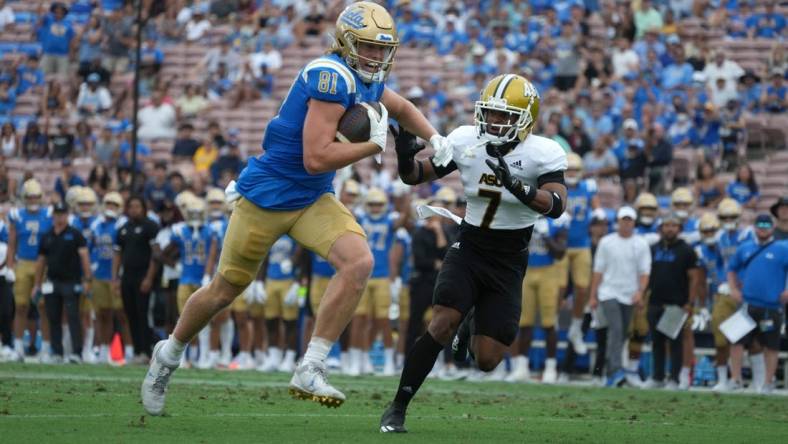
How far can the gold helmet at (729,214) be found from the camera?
1524 centimetres

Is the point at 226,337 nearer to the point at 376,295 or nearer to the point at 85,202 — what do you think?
the point at 376,295

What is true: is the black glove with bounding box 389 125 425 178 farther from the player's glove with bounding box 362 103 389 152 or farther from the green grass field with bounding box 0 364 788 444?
the green grass field with bounding box 0 364 788 444

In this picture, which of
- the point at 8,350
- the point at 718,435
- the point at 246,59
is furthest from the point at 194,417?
the point at 246,59

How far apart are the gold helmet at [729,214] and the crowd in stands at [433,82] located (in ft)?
7.72

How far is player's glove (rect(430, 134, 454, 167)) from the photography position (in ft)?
25.7

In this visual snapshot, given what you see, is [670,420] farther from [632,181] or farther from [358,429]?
[632,181]

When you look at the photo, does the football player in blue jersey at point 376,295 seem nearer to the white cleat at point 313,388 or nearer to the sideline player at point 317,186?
the sideline player at point 317,186

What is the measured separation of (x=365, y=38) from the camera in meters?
7.68

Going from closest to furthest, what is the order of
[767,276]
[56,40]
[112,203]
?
1. [767,276]
2. [112,203]
3. [56,40]

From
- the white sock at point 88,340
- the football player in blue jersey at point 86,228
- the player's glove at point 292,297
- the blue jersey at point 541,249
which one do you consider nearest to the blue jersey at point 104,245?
the football player in blue jersey at point 86,228

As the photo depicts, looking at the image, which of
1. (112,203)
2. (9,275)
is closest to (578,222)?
(112,203)

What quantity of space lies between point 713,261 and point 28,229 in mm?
7812

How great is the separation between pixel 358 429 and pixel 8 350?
987 centimetres

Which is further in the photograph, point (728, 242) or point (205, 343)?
point (205, 343)
